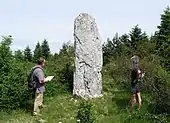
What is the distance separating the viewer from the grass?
14492 mm

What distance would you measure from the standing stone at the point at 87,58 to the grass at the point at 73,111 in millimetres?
472

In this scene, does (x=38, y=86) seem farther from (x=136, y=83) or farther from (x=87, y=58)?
(x=136, y=83)

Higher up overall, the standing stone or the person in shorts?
the standing stone

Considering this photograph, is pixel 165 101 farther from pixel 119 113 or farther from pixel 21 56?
pixel 21 56

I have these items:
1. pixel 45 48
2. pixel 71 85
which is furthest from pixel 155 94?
pixel 45 48

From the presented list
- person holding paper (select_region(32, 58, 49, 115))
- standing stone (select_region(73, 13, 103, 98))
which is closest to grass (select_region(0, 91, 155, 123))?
person holding paper (select_region(32, 58, 49, 115))

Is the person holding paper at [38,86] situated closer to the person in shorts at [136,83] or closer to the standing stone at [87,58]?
the standing stone at [87,58]

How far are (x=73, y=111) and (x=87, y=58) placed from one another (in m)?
2.75

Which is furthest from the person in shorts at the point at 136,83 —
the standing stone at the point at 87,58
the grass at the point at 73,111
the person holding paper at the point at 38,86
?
the person holding paper at the point at 38,86

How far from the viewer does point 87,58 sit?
1761 centimetres

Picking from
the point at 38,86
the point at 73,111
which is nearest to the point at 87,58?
the point at 73,111

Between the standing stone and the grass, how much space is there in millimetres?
472

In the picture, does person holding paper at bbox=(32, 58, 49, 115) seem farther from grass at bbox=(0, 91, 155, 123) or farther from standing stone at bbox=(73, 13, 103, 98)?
standing stone at bbox=(73, 13, 103, 98)

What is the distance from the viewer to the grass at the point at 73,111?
14.5 meters
